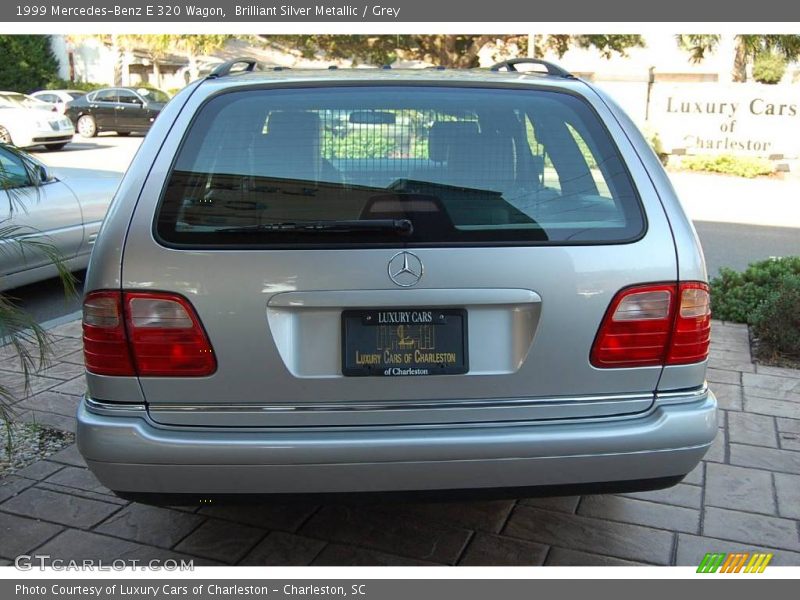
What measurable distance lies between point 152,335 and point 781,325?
4486 millimetres

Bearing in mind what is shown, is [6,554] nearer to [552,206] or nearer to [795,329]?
[552,206]

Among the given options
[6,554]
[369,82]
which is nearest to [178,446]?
[6,554]

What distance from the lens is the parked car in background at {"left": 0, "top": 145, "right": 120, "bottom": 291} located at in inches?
239

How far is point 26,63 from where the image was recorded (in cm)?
3381

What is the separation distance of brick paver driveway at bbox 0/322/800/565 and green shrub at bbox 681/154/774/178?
1471 centimetres

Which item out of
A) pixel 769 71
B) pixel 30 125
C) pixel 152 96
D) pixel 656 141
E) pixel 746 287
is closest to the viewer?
pixel 746 287

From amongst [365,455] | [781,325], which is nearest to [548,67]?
[365,455]

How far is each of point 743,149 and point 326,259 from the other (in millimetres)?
17631

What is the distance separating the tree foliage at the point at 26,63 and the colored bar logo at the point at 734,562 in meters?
35.7

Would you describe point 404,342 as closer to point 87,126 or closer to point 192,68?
point 87,126

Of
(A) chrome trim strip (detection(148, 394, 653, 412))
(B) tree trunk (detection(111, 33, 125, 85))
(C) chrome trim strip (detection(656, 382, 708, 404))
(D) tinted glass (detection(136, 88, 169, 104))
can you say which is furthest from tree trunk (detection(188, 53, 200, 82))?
(C) chrome trim strip (detection(656, 382, 708, 404))

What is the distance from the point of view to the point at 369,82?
9.50 ft

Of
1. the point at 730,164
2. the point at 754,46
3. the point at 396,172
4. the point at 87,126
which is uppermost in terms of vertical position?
the point at 754,46

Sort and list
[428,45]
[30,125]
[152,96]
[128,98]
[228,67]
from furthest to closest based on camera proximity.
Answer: [428,45] < [152,96] < [128,98] < [30,125] < [228,67]
